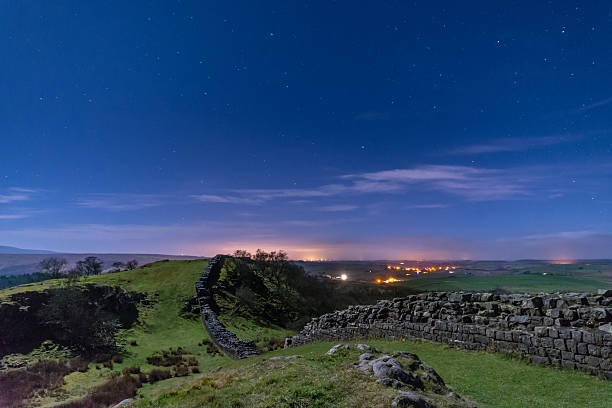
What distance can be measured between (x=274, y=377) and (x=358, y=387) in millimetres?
2858

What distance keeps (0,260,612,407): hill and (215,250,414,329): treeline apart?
1071 cm

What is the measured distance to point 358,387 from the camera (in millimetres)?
8555

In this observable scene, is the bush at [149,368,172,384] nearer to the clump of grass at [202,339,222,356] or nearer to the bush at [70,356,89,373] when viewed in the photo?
the bush at [70,356,89,373]

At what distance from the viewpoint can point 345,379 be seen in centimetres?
918

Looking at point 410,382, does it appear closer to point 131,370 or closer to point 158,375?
point 158,375

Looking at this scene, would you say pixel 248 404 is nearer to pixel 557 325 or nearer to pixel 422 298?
pixel 557 325

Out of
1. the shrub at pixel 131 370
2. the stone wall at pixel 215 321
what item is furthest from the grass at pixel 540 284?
the shrub at pixel 131 370

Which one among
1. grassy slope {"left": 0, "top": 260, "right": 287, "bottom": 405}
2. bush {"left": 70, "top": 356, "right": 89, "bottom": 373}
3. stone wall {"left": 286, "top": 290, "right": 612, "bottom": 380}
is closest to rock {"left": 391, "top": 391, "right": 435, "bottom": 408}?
stone wall {"left": 286, "top": 290, "right": 612, "bottom": 380}

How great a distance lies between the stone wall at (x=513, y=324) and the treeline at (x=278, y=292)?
1099 inches

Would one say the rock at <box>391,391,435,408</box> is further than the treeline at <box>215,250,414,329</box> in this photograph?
No

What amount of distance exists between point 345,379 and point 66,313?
3512 cm

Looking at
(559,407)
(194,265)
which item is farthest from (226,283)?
(559,407)

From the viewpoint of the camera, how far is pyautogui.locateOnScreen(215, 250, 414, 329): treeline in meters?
48.0

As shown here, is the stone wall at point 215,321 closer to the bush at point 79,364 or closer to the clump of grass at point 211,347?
the clump of grass at point 211,347
